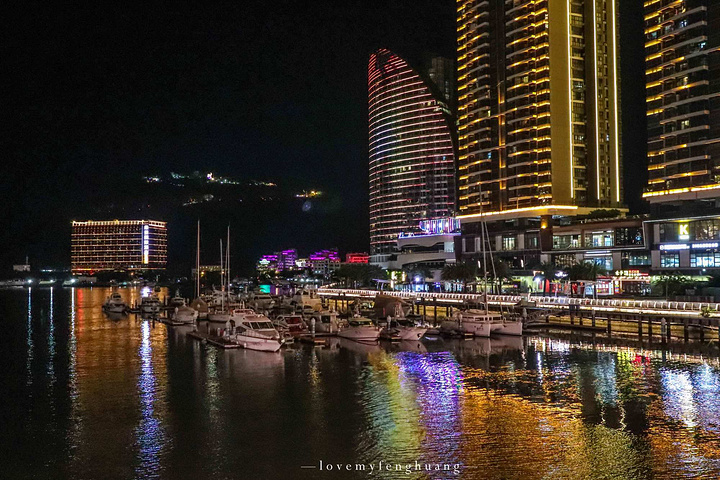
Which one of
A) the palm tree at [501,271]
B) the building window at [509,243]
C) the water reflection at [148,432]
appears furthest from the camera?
the building window at [509,243]

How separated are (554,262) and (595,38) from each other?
46.1 m

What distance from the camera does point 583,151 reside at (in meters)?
131

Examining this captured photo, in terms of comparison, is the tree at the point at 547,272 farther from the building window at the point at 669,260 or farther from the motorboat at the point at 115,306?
the motorboat at the point at 115,306

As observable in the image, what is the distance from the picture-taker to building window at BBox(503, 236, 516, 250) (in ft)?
440

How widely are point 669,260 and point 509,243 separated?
125 feet

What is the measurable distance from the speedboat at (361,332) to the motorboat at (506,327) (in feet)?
38.5

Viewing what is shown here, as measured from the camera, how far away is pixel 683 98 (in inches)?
3895

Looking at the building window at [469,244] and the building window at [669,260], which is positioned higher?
the building window at [469,244]

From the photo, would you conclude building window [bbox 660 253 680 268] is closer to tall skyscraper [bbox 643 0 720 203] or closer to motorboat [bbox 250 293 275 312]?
tall skyscraper [bbox 643 0 720 203]

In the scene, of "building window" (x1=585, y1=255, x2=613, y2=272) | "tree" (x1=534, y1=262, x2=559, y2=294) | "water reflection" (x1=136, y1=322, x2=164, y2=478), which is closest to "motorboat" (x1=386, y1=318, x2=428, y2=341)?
"water reflection" (x1=136, y1=322, x2=164, y2=478)

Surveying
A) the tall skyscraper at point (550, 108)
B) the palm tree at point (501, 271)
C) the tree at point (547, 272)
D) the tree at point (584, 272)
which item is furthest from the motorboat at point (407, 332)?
the tall skyscraper at point (550, 108)

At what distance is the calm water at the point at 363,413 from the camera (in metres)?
26.9

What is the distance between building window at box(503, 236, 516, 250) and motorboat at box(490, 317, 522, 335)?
228 ft

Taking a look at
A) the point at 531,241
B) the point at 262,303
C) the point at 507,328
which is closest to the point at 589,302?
the point at 507,328
